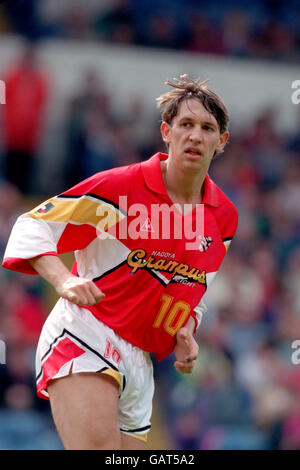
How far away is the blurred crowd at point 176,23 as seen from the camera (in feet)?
37.2

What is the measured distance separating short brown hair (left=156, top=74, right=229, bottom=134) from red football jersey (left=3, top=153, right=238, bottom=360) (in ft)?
0.94

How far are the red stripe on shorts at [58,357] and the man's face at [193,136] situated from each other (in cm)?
101

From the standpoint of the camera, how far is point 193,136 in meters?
4.30

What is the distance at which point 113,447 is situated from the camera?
398 centimetres

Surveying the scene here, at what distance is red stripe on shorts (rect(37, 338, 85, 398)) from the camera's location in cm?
410

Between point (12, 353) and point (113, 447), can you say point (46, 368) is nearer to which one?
point (113, 447)

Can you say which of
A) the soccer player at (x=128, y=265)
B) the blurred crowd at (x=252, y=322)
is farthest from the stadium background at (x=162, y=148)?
the soccer player at (x=128, y=265)

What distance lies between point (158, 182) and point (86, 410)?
45.3 inches

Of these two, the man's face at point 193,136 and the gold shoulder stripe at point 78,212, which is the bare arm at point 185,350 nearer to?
the gold shoulder stripe at point 78,212

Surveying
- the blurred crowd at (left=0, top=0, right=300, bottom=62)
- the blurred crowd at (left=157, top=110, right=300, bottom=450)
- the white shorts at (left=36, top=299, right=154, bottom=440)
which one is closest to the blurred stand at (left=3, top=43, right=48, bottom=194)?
the blurred crowd at (left=0, top=0, right=300, bottom=62)

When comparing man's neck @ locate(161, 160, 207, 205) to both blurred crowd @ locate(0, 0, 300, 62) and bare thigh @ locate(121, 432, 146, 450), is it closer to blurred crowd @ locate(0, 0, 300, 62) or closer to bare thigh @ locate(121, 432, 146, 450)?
bare thigh @ locate(121, 432, 146, 450)

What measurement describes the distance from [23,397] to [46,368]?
12.0ft

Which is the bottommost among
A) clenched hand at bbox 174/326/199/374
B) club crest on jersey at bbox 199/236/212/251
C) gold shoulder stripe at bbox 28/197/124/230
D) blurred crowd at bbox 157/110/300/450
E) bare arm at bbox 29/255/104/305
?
blurred crowd at bbox 157/110/300/450
